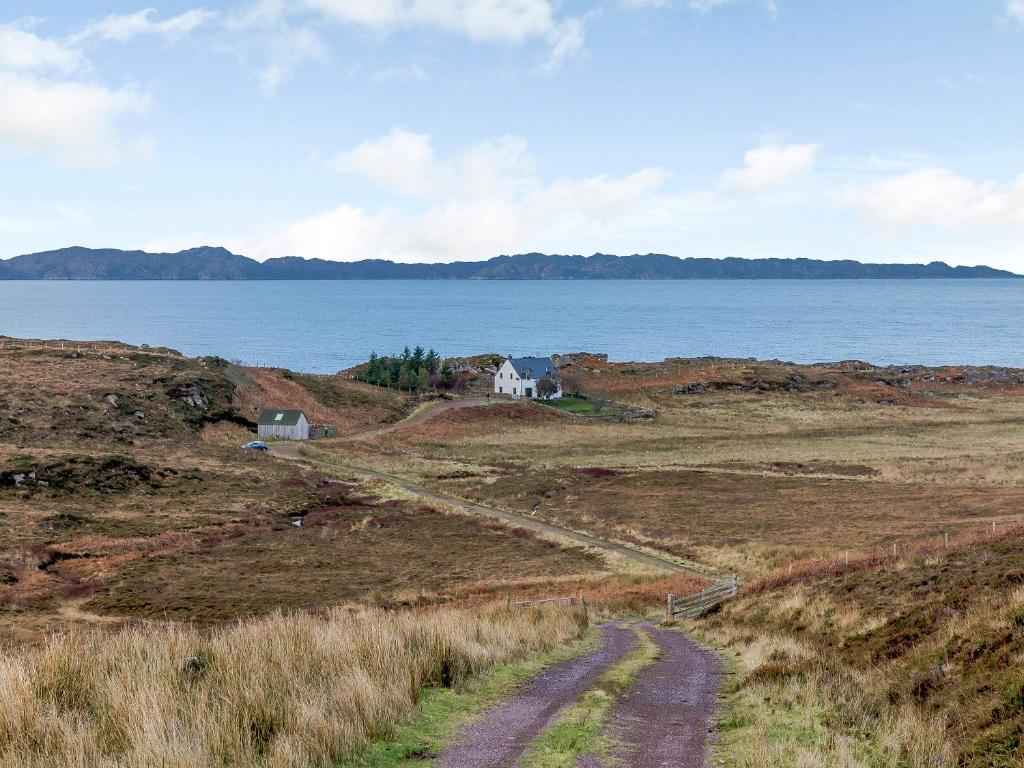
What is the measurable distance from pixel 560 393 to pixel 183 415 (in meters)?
50.4

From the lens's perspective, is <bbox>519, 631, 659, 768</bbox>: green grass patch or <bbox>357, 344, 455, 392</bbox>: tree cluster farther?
<bbox>357, 344, 455, 392</bbox>: tree cluster

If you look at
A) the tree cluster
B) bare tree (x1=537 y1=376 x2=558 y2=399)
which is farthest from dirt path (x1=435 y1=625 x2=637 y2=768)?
the tree cluster

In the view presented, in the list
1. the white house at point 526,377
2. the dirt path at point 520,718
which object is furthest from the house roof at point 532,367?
the dirt path at point 520,718

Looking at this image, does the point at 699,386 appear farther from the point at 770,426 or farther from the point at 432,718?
the point at 432,718

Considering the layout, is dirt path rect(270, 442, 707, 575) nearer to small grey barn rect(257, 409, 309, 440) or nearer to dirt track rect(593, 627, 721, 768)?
small grey barn rect(257, 409, 309, 440)

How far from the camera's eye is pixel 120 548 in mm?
43844

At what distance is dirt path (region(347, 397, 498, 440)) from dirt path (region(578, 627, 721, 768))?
74.2m

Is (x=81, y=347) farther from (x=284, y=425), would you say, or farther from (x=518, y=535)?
(x=518, y=535)

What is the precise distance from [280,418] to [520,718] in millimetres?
80178

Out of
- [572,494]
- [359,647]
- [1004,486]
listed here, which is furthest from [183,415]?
[359,647]

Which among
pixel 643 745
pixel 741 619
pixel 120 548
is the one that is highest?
pixel 643 745

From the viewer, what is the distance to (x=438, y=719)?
406 inches

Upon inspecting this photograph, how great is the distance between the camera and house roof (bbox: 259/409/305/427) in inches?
3398

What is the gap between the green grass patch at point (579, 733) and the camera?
9047 mm
